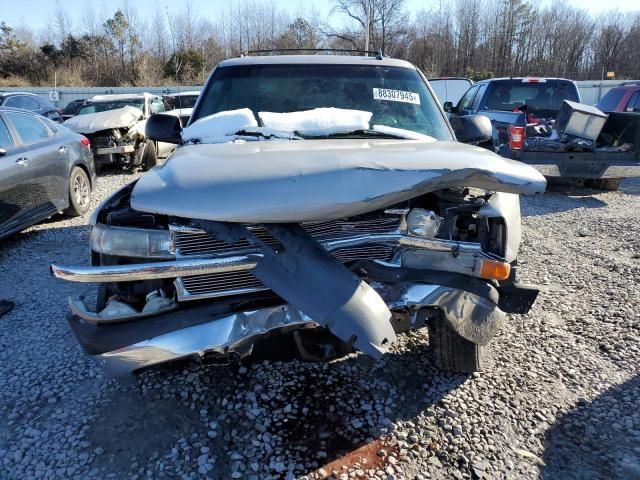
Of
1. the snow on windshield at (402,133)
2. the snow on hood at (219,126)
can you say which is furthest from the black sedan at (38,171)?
the snow on windshield at (402,133)

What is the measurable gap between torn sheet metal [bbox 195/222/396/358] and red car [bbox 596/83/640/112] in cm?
1096

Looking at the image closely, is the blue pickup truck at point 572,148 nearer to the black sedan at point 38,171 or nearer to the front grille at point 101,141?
the black sedan at point 38,171

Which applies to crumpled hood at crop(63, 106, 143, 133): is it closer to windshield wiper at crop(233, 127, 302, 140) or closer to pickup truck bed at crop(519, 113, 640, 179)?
pickup truck bed at crop(519, 113, 640, 179)

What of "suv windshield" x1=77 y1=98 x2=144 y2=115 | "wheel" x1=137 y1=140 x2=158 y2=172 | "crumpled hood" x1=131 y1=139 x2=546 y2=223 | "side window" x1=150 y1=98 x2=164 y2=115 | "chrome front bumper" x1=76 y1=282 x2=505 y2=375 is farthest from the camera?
"side window" x1=150 y1=98 x2=164 y2=115

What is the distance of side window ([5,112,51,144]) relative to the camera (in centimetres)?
590

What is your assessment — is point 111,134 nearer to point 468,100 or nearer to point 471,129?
point 468,100

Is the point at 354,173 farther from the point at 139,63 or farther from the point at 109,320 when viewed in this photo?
the point at 139,63

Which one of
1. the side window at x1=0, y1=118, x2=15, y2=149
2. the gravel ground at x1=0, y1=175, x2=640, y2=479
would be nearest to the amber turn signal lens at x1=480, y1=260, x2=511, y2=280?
the gravel ground at x1=0, y1=175, x2=640, y2=479

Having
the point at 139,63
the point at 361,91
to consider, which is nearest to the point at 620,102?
the point at 361,91

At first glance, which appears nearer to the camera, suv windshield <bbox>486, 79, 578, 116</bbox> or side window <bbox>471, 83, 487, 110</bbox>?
suv windshield <bbox>486, 79, 578, 116</bbox>

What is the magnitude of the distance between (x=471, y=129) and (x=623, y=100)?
909 centimetres

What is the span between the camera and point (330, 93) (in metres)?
3.79

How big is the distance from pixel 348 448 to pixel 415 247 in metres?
1.01

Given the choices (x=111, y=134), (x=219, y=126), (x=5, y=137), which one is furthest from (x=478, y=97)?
(x=5, y=137)
